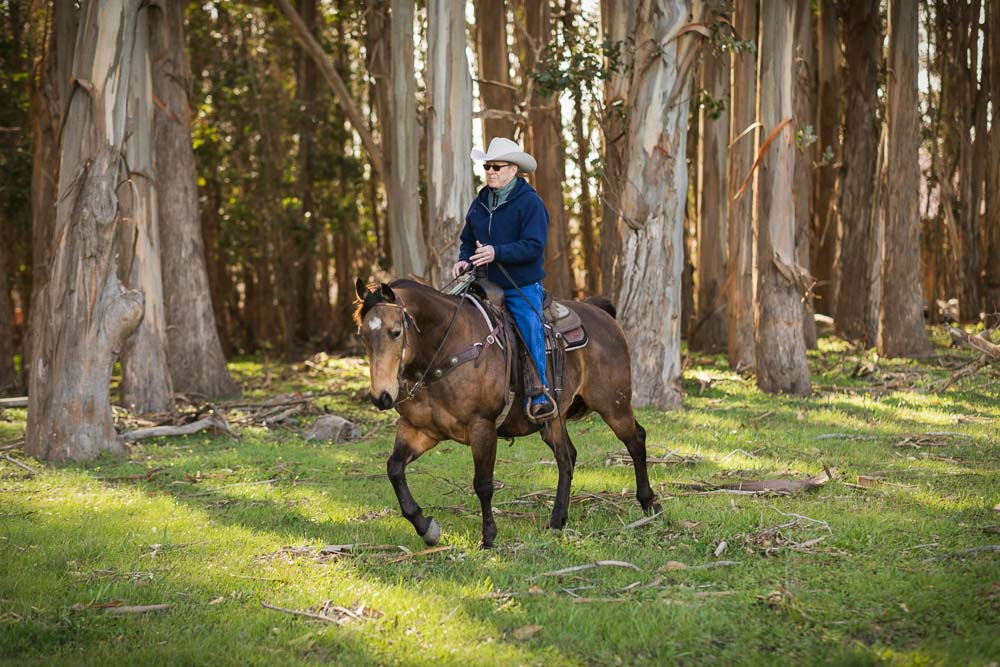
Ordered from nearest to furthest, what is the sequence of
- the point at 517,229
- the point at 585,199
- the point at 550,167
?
the point at 517,229 → the point at 550,167 → the point at 585,199

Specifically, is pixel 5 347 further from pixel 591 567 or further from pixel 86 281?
pixel 591 567

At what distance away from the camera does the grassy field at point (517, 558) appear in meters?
5.36

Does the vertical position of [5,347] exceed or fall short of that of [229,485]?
it exceeds it

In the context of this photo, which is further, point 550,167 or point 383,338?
point 550,167

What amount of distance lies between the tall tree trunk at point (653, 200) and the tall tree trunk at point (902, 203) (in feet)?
19.3

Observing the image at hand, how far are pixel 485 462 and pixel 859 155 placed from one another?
1681cm

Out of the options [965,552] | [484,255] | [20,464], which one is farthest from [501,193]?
[20,464]

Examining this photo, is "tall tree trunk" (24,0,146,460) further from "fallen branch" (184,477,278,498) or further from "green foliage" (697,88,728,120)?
"green foliage" (697,88,728,120)

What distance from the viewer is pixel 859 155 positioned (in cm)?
2138

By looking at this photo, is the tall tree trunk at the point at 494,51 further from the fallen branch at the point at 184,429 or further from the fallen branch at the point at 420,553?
the fallen branch at the point at 420,553

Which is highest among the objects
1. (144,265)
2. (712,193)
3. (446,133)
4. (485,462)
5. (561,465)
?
(446,133)

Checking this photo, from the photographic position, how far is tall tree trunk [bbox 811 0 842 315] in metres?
23.2

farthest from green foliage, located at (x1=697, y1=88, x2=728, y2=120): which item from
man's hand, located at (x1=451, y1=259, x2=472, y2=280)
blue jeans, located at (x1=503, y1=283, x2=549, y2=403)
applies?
man's hand, located at (x1=451, y1=259, x2=472, y2=280)

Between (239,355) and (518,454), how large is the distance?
16160 millimetres
